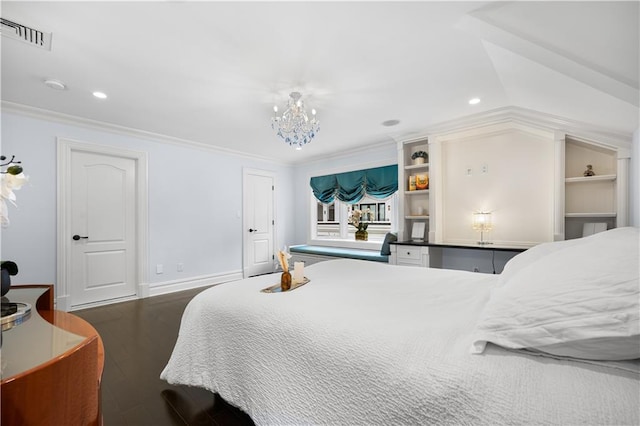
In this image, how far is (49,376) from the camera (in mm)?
743

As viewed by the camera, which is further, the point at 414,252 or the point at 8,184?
the point at 414,252

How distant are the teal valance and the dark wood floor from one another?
332cm

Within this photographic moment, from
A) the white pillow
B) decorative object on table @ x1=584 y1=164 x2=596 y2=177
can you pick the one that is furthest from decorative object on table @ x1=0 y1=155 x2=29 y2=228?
decorative object on table @ x1=584 y1=164 x2=596 y2=177

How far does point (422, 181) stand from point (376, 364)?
135 inches

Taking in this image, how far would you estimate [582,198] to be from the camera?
3068 mm

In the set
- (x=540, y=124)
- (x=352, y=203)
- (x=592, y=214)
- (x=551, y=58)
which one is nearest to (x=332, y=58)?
(x=551, y=58)

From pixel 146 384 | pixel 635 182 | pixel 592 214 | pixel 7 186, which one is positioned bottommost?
pixel 146 384

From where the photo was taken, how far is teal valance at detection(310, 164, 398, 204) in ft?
14.9

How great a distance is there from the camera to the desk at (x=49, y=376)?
698 mm

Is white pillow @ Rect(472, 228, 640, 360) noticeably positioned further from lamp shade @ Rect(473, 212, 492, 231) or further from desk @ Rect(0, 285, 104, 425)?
lamp shade @ Rect(473, 212, 492, 231)

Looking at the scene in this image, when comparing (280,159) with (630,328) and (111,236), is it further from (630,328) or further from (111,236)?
(630,328)

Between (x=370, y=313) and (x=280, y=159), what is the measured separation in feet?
15.8

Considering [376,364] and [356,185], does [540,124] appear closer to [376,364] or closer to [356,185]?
[356,185]

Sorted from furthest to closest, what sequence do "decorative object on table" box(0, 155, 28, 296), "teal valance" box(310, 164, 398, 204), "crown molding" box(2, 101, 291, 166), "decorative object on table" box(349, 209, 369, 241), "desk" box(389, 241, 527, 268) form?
"decorative object on table" box(349, 209, 369, 241) → "teal valance" box(310, 164, 398, 204) → "desk" box(389, 241, 527, 268) → "crown molding" box(2, 101, 291, 166) → "decorative object on table" box(0, 155, 28, 296)
